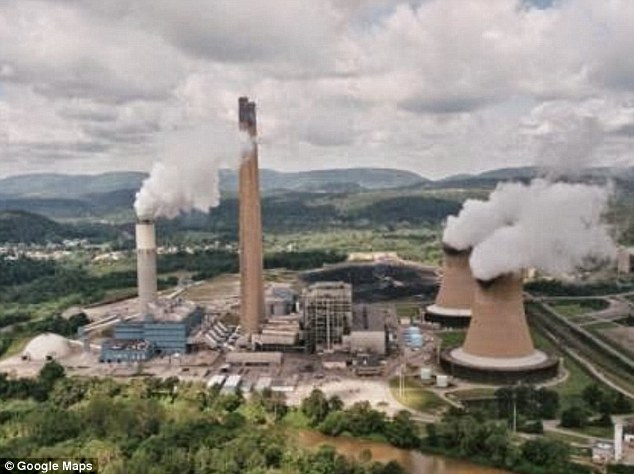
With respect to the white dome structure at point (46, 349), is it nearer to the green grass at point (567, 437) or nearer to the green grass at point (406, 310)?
the green grass at point (406, 310)

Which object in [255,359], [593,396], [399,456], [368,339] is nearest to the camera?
[399,456]

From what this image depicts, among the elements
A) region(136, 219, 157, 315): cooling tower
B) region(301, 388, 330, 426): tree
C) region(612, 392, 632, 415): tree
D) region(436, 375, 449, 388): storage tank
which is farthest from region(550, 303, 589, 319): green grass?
region(136, 219, 157, 315): cooling tower

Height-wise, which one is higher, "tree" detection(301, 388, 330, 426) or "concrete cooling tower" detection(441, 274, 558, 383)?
"concrete cooling tower" detection(441, 274, 558, 383)

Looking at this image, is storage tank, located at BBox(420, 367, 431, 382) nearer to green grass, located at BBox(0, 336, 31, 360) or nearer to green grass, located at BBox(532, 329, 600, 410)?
green grass, located at BBox(532, 329, 600, 410)

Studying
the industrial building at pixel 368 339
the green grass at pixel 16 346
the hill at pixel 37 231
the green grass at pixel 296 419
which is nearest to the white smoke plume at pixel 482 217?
the industrial building at pixel 368 339

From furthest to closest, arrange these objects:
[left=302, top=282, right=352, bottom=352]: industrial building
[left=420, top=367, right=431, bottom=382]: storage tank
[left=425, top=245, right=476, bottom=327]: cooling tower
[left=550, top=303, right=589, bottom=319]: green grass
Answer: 1. [left=550, top=303, right=589, bottom=319]: green grass
2. [left=425, top=245, right=476, bottom=327]: cooling tower
3. [left=302, top=282, right=352, bottom=352]: industrial building
4. [left=420, top=367, right=431, bottom=382]: storage tank

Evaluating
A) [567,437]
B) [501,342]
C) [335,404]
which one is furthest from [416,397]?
[567,437]

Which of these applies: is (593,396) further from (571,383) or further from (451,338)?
(451,338)
